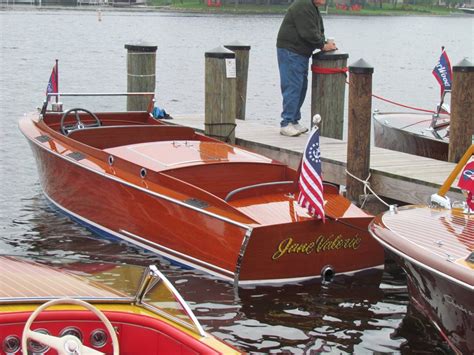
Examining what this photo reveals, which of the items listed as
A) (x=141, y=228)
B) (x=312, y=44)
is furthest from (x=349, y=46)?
(x=141, y=228)

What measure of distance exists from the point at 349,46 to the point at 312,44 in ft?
131

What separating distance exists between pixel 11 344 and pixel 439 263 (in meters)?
3.04

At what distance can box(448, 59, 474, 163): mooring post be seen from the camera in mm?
9961

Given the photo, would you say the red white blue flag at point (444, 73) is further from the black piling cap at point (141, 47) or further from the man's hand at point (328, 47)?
the black piling cap at point (141, 47)

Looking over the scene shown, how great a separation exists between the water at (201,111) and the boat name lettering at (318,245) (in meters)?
0.38

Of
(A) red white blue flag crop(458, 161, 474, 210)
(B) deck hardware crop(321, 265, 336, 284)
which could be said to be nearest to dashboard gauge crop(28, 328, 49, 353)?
(B) deck hardware crop(321, 265, 336, 284)

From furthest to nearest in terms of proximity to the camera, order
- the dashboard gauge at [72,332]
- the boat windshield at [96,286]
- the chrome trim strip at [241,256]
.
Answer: the chrome trim strip at [241,256]
the boat windshield at [96,286]
the dashboard gauge at [72,332]

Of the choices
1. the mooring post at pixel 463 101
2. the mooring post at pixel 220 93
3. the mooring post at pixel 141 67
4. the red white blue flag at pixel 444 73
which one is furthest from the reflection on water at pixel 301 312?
the red white blue flag at pixel 444 73

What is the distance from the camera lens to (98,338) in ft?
16.0

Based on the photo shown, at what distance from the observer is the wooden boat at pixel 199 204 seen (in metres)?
7.88

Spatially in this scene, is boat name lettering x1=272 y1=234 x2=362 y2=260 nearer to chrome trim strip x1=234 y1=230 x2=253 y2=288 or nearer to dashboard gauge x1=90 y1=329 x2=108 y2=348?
chrome trim strip x1=234 y1=230 x2=253 y2=288

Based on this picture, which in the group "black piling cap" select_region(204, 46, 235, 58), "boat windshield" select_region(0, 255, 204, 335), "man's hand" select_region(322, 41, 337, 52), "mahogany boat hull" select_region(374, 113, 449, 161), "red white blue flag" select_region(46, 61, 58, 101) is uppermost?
"man's hand" select_region(322, 41, 337, 52)

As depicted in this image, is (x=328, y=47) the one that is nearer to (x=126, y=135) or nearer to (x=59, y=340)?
(x=126, y=135)

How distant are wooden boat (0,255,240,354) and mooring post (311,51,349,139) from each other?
7.19 meters
